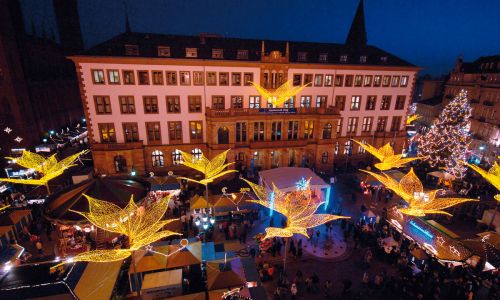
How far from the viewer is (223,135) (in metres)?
29.6

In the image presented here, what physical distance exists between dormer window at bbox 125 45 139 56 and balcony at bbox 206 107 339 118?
31.1 ft

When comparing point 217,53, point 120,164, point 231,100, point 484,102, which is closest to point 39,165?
point 120,164

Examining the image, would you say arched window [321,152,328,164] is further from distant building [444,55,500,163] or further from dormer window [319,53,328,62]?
distant building [444,55,500,163]

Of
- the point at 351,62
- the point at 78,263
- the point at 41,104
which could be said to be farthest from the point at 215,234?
the point at 41,104

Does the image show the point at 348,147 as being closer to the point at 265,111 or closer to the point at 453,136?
the point at 453,136

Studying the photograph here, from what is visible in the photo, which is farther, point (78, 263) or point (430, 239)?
point (430, 239)

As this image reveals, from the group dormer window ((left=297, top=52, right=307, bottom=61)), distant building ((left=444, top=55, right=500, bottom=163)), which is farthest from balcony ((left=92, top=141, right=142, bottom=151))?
distant building ((left=444, top=55, right=500, bottom=163))

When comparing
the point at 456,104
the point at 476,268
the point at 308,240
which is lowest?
the point at 308,240

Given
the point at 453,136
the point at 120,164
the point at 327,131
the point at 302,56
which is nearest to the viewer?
the point at 453,136

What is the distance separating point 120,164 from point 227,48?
61.7 ft

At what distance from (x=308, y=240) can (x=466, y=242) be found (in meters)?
9.97

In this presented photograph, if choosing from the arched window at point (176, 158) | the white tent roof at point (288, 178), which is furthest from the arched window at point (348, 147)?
the arched window at point (176, 158)

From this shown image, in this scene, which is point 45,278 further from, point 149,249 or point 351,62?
point 351,62

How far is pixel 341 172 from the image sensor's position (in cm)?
3366
